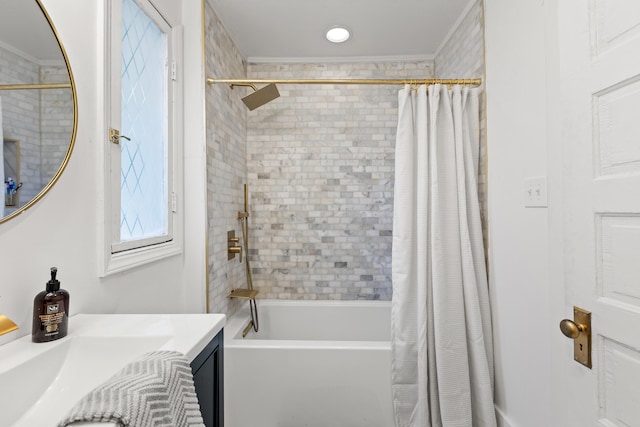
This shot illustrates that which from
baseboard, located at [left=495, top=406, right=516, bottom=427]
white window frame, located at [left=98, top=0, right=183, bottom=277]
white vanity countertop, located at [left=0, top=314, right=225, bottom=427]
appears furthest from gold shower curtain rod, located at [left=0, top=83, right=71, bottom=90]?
baseboard, located at [left=495, top=406, right=516, bottom=427]

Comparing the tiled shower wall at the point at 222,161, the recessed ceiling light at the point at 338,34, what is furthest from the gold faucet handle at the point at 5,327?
the recessed ceiling light at the point at 338,34

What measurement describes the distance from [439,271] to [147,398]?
1.43m

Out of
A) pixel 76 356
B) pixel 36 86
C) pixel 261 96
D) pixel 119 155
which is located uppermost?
pixel 261 96

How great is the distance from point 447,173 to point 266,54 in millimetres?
1839

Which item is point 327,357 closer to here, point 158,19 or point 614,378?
point 614,378

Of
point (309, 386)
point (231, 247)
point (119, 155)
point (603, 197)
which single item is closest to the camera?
point (603, 197)

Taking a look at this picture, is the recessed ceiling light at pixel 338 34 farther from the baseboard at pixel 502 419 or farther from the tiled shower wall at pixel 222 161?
the baseboard at pixel 502 419

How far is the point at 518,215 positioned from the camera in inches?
56.6

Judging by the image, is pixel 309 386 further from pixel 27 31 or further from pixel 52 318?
pixel 27 31

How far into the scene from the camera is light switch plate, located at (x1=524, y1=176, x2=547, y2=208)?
128 cm

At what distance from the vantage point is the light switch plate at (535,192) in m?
1.28

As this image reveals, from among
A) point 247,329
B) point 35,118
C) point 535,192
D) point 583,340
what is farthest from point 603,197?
point 247,329

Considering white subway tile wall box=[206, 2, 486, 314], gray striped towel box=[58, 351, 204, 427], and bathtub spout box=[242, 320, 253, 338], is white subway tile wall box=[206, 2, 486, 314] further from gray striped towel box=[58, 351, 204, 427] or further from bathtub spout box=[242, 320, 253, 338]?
gray striped towel box=[58, 351, 204, 427]

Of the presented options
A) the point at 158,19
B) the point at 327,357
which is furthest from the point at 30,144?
the point at 327,357
